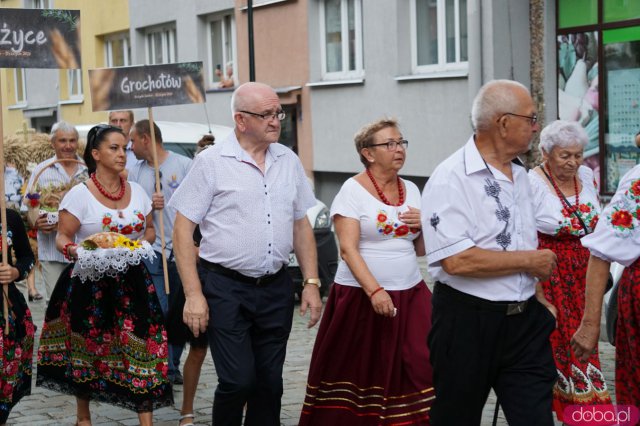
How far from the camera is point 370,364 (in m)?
6.95

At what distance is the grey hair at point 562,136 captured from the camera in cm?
735

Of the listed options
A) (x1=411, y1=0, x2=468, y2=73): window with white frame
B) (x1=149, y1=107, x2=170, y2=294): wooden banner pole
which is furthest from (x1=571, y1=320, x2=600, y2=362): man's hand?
(x1=411, y1=0, x2=468, y2=73): window with white frame

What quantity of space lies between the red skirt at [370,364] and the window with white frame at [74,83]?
27.0 meters

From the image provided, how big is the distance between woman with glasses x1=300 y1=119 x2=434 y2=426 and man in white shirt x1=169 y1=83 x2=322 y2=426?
725 mm

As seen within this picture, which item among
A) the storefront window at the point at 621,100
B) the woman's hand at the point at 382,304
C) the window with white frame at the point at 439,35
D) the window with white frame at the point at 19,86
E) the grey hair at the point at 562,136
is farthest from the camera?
the window with white frame at the point at 19,86

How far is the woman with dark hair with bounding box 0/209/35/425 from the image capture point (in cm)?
717

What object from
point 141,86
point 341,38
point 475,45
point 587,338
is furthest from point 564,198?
point 341,38

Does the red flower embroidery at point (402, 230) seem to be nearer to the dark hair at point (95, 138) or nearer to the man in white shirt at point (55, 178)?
the dark hair at point (95, 138)

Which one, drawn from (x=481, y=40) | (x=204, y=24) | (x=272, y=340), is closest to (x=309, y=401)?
(x=272, y=340)

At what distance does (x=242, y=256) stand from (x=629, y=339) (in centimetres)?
194

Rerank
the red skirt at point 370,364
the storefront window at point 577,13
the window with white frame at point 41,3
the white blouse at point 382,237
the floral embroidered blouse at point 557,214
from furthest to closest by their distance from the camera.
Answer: the window with white frame at point 41,3, the storefront window at point 577,13, the floral embroidered blouse at point 557,214, the white blouse at point 382,237, the red skirt at point 370,364

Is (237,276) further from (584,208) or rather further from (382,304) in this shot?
(584,208)

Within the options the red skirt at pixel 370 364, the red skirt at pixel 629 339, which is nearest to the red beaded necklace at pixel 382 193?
the red skirt at pixel 370 364

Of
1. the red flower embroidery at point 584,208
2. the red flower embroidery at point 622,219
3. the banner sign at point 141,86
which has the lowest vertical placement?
the red flower embroidery at point 584,208
